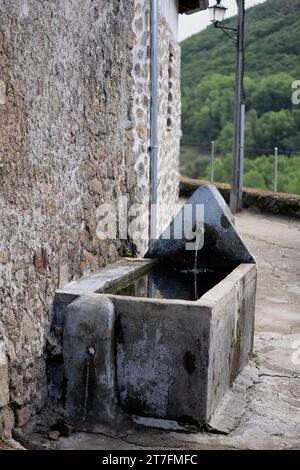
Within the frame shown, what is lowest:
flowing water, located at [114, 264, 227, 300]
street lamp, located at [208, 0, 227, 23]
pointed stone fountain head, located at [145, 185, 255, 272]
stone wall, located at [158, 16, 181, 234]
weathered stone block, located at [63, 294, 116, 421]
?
weathered stone block, located at [63, 294, 116, 421]

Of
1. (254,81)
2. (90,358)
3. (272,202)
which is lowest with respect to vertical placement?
(90,358)

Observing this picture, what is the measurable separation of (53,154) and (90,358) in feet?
3.85

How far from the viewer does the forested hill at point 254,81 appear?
32.3 metres

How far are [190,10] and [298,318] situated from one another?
5.42 metres

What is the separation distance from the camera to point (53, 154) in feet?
13.0

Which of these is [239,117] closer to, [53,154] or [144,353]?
[53,154]

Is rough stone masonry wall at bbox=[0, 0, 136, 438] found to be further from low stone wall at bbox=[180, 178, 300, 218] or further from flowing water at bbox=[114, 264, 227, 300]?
low stone wall at bbox=[180, 178, 300, 218]

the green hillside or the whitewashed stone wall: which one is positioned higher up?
the green hillside


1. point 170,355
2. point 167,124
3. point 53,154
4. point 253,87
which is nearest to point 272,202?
point 167,124

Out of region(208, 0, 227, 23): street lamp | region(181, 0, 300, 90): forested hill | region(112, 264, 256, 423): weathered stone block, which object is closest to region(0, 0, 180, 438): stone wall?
region(112, 264, 256, 423): weathered stone block

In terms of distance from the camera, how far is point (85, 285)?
4.20 meters

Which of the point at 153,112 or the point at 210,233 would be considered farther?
the point at 153,112

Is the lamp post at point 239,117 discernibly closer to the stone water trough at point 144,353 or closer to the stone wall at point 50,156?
the stone wall at point 50,156

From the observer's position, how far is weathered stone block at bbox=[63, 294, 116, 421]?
3.82m
